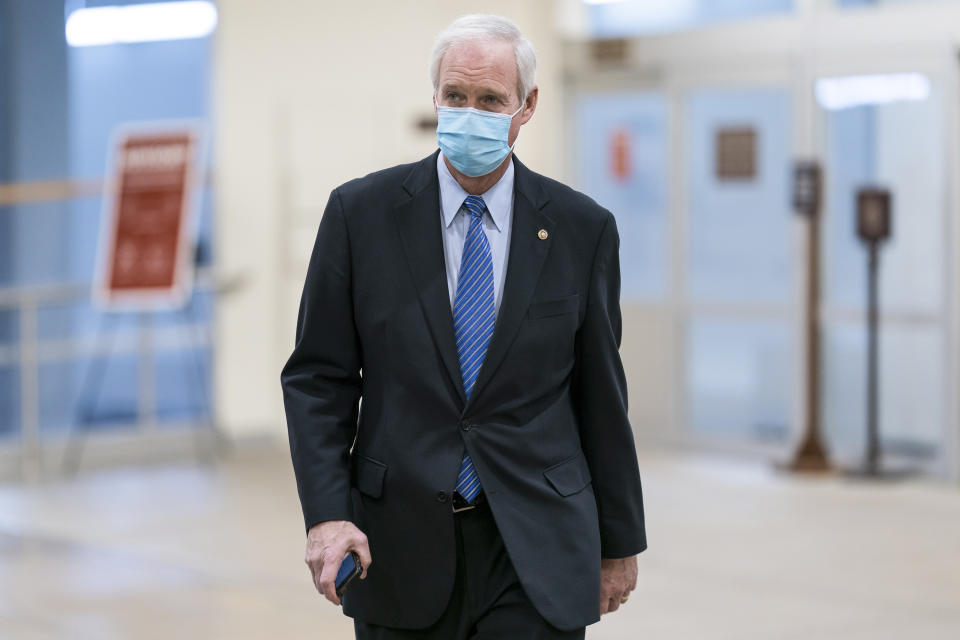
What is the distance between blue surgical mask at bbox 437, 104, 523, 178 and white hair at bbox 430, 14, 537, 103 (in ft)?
0.14

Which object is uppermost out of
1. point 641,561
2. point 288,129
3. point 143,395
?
point 288,129

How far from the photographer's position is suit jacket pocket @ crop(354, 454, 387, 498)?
7.54 ft

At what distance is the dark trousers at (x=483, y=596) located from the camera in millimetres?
2273

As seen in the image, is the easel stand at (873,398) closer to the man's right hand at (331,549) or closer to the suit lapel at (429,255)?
the suit lapel at (429,255)

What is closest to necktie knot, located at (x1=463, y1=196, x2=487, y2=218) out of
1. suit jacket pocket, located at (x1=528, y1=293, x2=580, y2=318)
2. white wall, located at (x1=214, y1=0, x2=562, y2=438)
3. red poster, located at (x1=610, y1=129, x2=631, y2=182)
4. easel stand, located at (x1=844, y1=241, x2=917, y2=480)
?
suit jacket pocket, located at (x1=528, y1=293, x2=580, y2=318)

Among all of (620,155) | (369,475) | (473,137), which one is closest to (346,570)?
(369,475)

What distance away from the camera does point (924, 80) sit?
25.4 ft

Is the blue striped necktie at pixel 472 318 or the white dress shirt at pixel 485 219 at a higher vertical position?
the white dress shirt at pixel 485 219

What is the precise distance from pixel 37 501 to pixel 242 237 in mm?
2123

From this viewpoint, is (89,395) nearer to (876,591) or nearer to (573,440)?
(876,591)

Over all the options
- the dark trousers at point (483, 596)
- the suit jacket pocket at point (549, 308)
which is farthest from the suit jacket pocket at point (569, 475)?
the suit jacket pocket at point (549, 308)

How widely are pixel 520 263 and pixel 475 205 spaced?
12 centimetres

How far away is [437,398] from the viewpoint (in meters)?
2.26

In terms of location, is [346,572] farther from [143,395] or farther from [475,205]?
[143,395]
